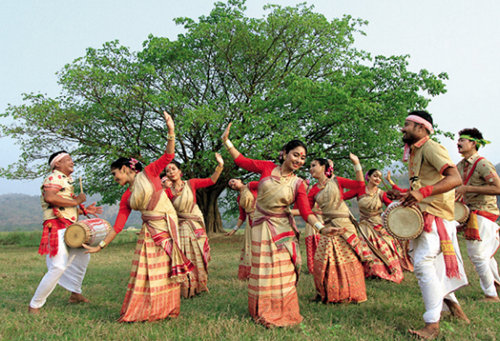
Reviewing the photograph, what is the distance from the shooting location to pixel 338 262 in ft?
16.7

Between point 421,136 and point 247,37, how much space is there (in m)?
12.7

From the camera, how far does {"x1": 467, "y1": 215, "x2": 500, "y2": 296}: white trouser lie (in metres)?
4.80

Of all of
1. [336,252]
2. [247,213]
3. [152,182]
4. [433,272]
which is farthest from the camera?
[247,213]

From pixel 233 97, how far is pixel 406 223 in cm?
1397

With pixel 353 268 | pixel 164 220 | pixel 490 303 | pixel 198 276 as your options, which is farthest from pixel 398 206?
pixel 198 276

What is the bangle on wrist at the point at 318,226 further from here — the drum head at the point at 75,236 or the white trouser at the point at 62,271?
the white trouser at the point at 62,271

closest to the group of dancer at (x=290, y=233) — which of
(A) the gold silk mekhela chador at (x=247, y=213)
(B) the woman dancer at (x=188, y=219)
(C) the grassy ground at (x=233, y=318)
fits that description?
(B) the woman dancer at (x=188, y=219)

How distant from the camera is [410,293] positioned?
5.36 m

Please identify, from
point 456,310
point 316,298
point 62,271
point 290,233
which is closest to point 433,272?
point 456,310

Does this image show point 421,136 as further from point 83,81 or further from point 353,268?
point 83,81

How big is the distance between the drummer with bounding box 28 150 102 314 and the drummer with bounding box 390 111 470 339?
13.2ft

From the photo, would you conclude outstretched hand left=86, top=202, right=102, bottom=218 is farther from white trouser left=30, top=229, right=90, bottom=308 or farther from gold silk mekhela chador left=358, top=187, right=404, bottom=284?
gold silk mekhela chador left=358, top=187, right=404, bottom=284

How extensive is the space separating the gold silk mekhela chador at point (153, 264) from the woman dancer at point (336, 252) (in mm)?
1871

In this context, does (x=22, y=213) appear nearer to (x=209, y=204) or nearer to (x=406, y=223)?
(x=209, y=204)
